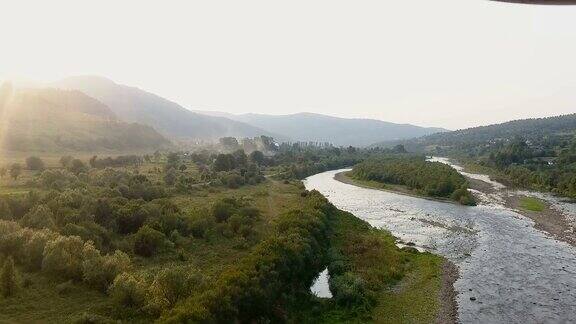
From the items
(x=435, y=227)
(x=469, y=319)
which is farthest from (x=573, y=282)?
(x=435, y=227)

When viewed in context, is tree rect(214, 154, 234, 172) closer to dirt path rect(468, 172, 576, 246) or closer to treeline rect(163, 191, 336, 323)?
dirt path rect(468, 172, 576, 246)

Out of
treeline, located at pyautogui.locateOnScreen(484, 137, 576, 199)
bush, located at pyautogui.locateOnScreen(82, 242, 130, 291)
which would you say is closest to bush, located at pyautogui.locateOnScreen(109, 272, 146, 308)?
bush, located at pyautogui.locateOnScreen(82, 242, 130, 291)

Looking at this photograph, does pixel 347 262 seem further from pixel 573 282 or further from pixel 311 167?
pixel 311 167

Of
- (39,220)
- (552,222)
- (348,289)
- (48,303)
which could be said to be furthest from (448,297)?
(552,222)

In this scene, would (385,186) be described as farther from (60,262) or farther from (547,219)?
(60,262)

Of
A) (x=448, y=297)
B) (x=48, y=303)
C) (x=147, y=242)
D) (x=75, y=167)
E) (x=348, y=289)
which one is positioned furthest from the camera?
(x=75, y=167)

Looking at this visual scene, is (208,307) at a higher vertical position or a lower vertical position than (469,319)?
higher
